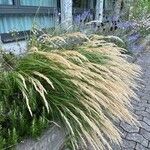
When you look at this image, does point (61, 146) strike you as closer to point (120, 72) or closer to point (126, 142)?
point (126, 142)

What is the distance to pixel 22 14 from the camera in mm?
4637

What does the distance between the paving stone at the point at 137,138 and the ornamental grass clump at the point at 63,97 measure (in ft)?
1.59

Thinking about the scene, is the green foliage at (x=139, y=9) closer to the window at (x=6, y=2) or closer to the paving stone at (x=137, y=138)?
the window at (x=6, y=2)

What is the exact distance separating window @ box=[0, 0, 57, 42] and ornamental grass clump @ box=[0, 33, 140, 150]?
1.35 metres

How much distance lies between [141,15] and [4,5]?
5.15 meters

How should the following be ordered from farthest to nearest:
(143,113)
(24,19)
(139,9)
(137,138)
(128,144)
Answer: (139,9), (24,19), (143,113), (137,138), (128,144)

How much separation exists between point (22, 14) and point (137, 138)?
108 inches

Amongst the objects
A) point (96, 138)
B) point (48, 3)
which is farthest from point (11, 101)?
point (48, 3)

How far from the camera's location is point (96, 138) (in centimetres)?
246

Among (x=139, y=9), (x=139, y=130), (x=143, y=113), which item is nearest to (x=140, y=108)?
(x=143, y=113)

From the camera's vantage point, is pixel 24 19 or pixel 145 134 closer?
pixel 145 134

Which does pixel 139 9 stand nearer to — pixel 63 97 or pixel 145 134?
pixel 145 134

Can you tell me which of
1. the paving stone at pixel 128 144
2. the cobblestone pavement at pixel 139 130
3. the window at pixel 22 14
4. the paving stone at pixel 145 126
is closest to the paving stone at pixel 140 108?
the cobblestone pavement at pixel 139 130

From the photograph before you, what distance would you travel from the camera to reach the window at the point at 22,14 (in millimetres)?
4203
